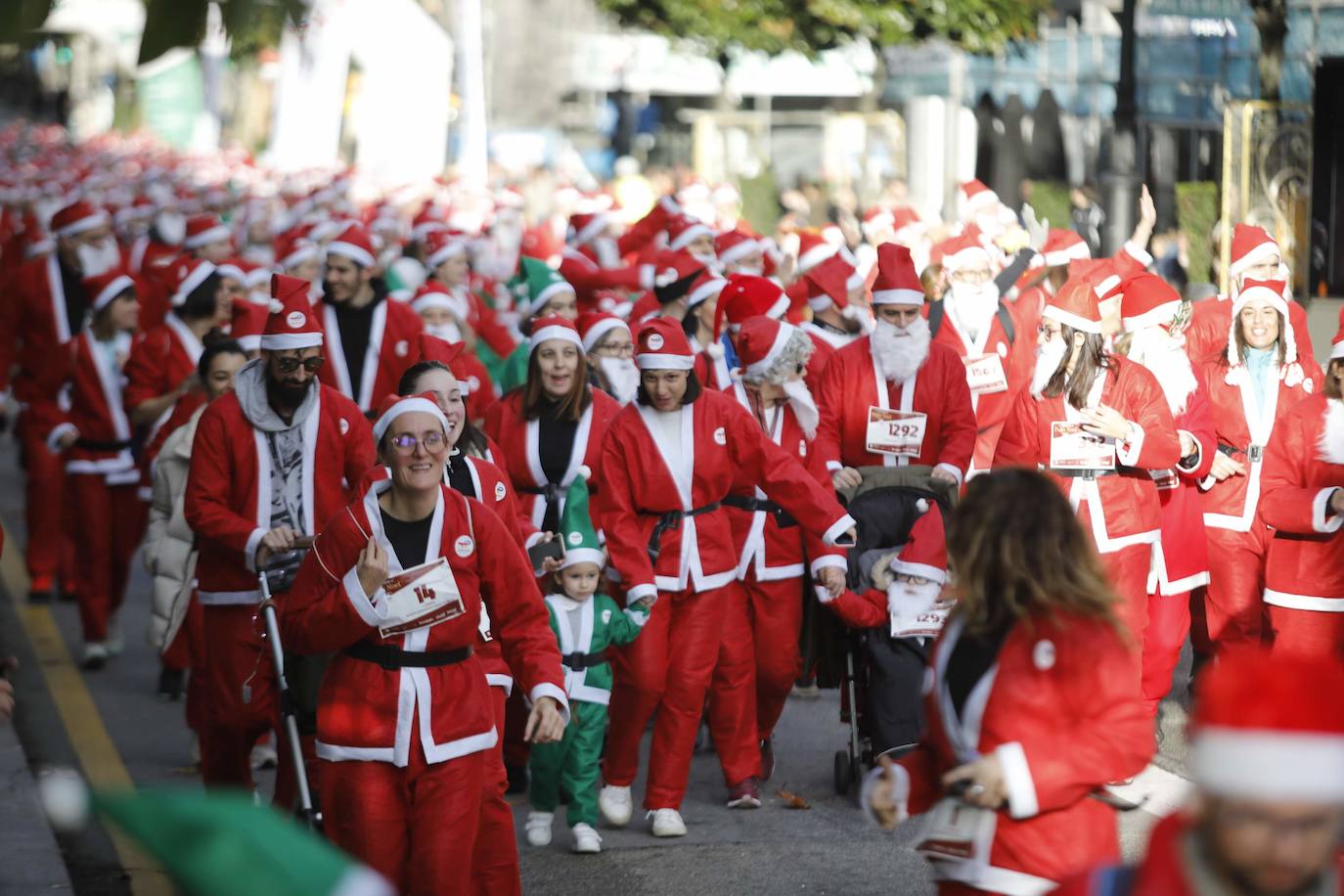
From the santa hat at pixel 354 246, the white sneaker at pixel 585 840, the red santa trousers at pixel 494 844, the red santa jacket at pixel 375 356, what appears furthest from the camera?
the santa hat at pixel 354 246

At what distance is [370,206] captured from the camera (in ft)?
86.1

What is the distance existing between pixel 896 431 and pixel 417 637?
12.9 feet

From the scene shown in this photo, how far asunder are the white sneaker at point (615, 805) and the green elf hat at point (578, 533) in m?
0.91

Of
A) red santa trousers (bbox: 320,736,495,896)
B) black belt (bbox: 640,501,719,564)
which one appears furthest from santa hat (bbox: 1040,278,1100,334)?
red santa trousers (bbox: 320,736,495,896)

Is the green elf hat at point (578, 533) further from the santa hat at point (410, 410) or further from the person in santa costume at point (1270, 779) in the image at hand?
the person in santa costume at point (1270, 779)

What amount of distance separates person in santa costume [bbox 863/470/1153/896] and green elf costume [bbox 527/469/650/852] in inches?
147

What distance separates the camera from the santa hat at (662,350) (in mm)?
8477

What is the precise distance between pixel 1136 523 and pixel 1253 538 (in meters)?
0.88

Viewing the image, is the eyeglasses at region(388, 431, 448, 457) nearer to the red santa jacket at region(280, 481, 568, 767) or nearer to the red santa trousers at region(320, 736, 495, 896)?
the red santa jacket at region(280, 481, 568, 767)

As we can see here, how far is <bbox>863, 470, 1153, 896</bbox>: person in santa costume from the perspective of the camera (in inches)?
172

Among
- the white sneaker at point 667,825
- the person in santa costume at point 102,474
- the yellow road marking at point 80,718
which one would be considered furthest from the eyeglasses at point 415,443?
the person in santa costume at point 102,474

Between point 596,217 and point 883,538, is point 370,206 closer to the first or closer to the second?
point 596,217

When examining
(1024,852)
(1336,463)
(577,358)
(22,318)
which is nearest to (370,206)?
(22,318)

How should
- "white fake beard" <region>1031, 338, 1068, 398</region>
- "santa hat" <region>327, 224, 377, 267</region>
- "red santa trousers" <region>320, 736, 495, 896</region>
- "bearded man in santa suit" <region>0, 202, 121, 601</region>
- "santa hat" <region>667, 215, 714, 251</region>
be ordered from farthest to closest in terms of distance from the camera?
1. "santa hat" <region>667, 215, 714, 251</region>
2. "bearded man in santa suit" <region>0, 202, 121, 601</region>
3. "santa hat" <region>327, 224, 377, 267</region>
4. "white fake beard" <region>1031, 338, 1068, 398</region>
5. "red santa trousers" <region>320, 736, 495, 896</region>
